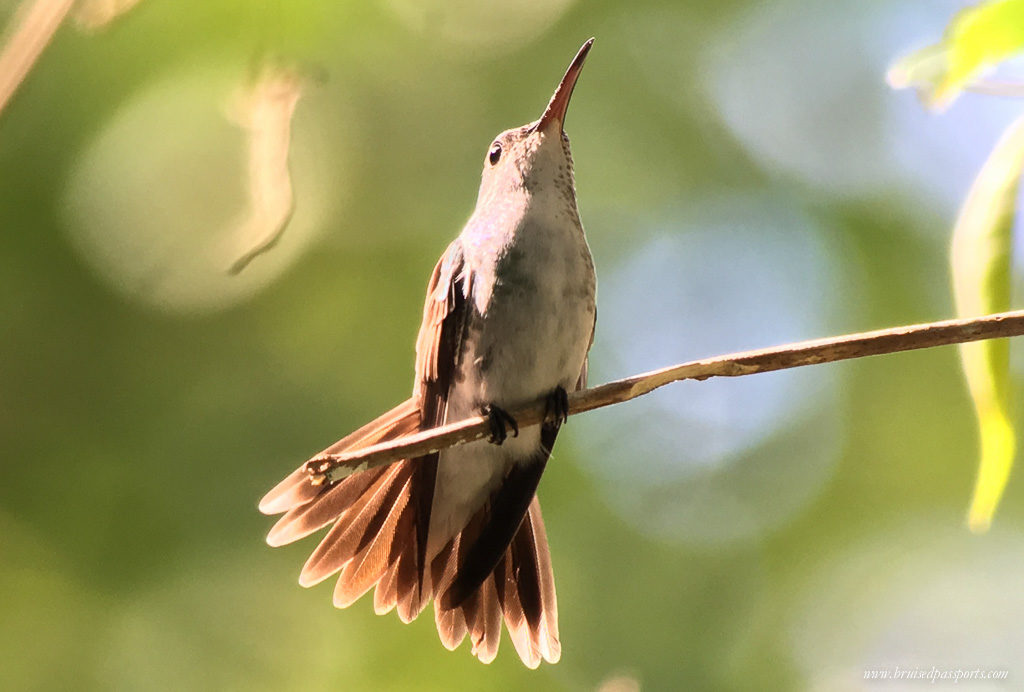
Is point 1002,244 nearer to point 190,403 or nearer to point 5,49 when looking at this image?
point 5,49

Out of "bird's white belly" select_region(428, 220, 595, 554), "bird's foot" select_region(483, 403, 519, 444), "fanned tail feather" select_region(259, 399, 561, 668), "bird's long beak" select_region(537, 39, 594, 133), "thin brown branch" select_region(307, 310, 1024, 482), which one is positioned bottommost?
"fanned tail feather" select_region(259, 399, 561, 668)

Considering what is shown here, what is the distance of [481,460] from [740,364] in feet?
4.84

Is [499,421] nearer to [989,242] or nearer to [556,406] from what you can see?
[556,406]

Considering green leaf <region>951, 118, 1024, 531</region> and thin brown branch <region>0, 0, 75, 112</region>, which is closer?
thin brown branch <region>0, 0, 75, 112</region>

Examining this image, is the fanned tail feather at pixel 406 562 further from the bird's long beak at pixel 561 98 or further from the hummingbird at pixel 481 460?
the bird's long beak at pixel 561 98

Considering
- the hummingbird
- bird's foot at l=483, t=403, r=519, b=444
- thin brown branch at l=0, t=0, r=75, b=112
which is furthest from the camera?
the hummingbird

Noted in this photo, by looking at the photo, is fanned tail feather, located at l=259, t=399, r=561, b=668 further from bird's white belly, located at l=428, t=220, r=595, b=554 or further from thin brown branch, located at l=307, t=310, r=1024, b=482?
thin brown branch, located at l=307, t=310, r=1024, b=482

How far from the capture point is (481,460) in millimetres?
2795

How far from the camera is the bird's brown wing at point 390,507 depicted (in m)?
2.44

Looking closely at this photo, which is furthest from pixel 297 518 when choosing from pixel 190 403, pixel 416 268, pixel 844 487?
pixel 844 487

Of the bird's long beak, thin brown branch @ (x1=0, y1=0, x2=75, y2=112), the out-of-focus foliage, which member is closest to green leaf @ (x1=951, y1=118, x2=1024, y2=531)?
the out-of-focus foliage

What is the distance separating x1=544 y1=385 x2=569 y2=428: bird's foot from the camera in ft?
7.93

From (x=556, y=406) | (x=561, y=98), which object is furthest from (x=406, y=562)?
(x=561, y=98)

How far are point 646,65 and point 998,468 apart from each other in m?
3.87
